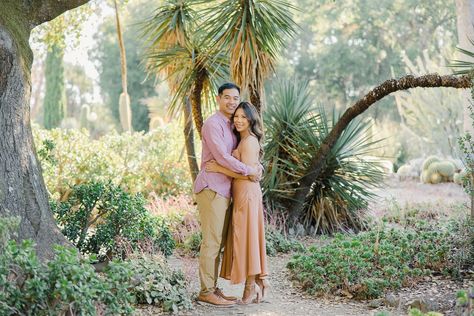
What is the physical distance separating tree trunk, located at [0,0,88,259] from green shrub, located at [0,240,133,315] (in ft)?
3.48

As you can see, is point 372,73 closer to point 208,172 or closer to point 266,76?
point 266,76

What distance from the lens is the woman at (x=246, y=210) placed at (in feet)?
19.0

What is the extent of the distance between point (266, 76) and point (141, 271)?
3977 millimetres

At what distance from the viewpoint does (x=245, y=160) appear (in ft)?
19.0

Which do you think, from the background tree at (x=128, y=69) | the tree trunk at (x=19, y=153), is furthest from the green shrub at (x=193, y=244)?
the background tree at (x=128, y=69)

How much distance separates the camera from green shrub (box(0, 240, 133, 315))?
3978 millimetres

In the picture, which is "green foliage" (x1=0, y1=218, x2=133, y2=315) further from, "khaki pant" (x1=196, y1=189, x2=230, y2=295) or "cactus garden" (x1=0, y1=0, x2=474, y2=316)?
"khaki pant" (x1=196, y1=189, x2=230, y2=295)

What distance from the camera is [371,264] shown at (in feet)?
21.1

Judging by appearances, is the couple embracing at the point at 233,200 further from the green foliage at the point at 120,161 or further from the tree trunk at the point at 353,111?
the green foliage at the point at 120,161

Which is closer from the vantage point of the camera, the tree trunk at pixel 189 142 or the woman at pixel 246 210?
the woman at pixel 246 210

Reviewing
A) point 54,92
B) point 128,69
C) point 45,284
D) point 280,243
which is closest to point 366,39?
point 128,69

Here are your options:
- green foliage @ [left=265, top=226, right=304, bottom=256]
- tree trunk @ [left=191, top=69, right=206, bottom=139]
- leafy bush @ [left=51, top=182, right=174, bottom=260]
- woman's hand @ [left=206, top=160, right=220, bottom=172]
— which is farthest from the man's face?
tree trunk @ [left=191, top=69, right=206, bottom=139]

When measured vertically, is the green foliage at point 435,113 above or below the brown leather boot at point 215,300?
above

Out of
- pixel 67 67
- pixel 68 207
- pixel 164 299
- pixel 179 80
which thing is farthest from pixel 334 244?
pixel 67 67
